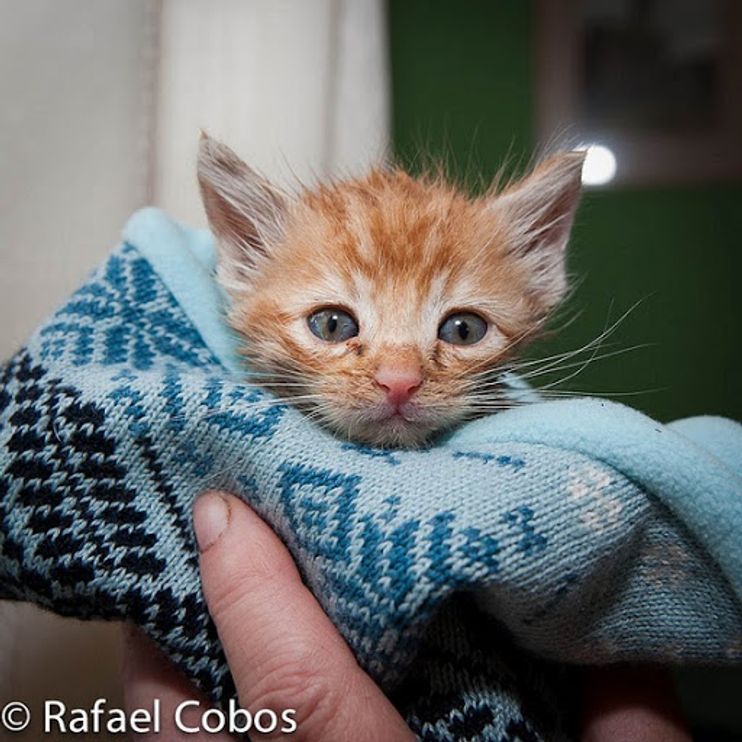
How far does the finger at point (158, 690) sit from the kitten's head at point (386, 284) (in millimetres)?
293

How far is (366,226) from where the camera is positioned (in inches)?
31.1

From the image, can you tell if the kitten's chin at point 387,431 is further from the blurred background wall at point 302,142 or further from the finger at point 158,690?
the blurred background wall at point 302,142

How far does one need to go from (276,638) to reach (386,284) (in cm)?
38

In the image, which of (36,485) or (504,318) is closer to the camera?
(36,485)

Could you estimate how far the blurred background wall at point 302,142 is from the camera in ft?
2.96

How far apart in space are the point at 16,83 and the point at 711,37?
132 cm

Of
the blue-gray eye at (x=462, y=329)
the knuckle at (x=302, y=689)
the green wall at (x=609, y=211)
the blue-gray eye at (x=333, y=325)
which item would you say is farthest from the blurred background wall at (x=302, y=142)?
the knuckle at (x=302, y=689)

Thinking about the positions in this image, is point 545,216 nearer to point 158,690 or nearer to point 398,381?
point 398,381

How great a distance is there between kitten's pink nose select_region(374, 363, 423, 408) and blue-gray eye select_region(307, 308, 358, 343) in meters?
0.10

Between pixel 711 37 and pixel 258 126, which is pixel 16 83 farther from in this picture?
pixel 711 37

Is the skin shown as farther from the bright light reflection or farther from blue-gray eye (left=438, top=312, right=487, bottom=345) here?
the bright light reflection

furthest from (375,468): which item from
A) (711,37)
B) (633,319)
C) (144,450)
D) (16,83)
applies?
(711,37)

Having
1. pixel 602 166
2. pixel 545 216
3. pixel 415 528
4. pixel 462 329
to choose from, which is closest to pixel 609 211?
pixel 602 166

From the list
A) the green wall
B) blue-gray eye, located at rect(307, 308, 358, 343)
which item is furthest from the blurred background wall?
blue-gray eye, located at rect(307, 308, 358, 343)
